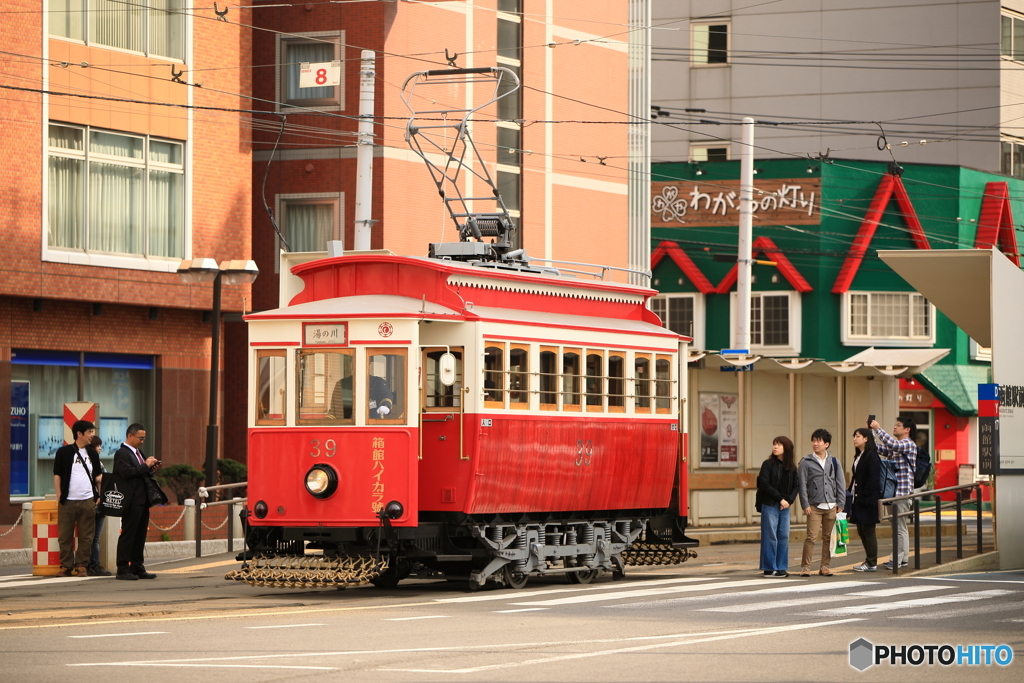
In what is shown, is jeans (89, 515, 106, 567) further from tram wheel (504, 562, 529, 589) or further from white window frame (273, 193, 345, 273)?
white window frame (273, 193, 345, 273)

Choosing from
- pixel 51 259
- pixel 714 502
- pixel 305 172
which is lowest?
pixel 714 502

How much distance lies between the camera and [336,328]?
18.0m

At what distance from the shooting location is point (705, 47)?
190ft

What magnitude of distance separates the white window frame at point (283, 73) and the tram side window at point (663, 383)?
1613 cm

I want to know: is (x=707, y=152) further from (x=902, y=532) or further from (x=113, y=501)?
(x=113, y=501)

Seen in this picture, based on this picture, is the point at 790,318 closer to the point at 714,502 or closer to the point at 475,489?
the point at 714,502

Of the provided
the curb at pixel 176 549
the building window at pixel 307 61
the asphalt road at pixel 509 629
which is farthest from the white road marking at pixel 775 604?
the building window at pixel 307 61

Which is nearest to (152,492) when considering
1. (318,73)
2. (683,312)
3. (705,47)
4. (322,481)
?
(322,481)

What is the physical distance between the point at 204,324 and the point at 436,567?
1414cm

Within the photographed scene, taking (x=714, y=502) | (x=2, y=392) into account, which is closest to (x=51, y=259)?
(x=2, y=392)

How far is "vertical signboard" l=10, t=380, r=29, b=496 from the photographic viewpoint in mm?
29312

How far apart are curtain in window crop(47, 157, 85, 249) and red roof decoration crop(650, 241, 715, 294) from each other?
24250 mm

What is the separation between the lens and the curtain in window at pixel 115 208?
99.6 feet

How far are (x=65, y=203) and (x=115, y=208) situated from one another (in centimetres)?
121
